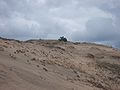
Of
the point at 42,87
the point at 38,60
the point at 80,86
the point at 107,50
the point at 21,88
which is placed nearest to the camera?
the point at 21,88

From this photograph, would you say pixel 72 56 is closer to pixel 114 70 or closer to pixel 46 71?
pixel 114 70

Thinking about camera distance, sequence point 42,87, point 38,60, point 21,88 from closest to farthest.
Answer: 1. point 21,88
2. point 42,87
3. point 38,60

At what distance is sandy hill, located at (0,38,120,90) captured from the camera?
1123 cm

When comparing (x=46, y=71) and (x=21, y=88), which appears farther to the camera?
(x=46, y=71)

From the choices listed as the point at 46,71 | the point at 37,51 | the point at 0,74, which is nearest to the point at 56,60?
the point at 37,51

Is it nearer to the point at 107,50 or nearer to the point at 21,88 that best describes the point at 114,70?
the point at 107,50

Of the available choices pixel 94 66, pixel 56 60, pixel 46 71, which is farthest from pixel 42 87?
pixel 94 66

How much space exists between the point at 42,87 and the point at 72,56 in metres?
5.70

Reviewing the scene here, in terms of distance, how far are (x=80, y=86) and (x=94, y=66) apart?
11.8 feet

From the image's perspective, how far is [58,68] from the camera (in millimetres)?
14102

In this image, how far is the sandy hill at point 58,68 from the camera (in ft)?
36.8

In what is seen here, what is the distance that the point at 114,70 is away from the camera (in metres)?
16.6

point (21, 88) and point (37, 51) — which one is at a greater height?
point (37, 51)

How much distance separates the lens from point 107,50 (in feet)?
64.3
